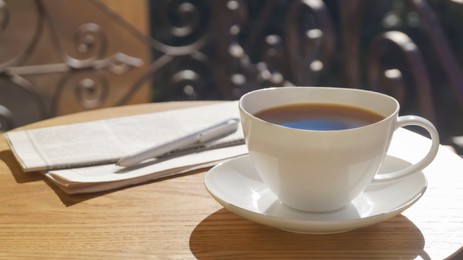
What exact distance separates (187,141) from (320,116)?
0.64ft

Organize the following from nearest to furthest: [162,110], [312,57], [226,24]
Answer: [162,110] < [312,57] < [226,24]

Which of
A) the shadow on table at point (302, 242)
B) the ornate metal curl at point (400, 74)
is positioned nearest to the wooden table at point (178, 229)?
the shadow on table at point (302, 242)

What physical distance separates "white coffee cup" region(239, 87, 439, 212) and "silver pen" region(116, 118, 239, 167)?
16 cm

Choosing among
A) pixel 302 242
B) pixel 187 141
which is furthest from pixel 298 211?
pixel 187 141

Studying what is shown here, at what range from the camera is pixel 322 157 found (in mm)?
463

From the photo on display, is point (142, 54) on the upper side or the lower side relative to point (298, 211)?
lower

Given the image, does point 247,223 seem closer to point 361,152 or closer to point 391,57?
point 361,152

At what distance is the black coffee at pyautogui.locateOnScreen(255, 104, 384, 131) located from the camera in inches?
20.1

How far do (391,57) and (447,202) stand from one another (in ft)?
4.51

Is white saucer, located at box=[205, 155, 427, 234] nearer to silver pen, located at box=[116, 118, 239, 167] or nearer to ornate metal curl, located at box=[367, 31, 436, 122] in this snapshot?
silver pen, located at box=[116, 118, 239, 167]

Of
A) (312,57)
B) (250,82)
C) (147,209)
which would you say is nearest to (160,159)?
(147,209)

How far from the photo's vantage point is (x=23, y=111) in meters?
1.79

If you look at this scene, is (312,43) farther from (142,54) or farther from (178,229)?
(178,229)

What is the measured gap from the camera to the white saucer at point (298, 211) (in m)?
0.47
